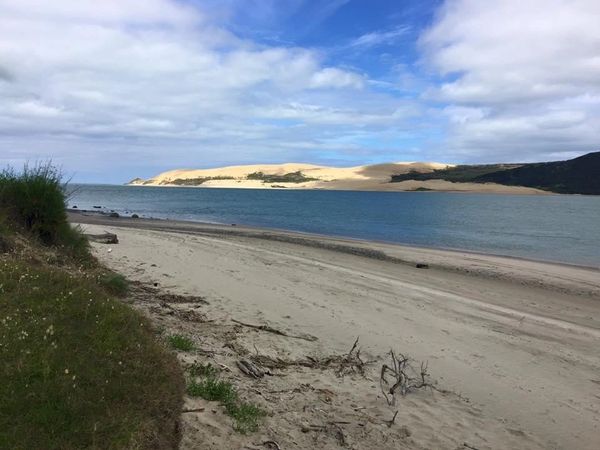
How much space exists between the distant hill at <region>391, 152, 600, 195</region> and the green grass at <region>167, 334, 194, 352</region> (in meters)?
155

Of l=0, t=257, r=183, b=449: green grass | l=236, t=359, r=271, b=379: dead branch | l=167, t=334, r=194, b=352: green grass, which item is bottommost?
l=236, t=359, r=271, b=379: dead branch

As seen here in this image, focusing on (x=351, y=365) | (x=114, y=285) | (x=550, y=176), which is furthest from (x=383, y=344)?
(x=550, y=176)

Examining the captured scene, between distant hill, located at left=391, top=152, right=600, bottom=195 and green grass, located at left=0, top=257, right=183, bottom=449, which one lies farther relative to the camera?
distant hill, located at left=391, top=152, right=600, bottom=195

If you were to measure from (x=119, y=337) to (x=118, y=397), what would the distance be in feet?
3.17

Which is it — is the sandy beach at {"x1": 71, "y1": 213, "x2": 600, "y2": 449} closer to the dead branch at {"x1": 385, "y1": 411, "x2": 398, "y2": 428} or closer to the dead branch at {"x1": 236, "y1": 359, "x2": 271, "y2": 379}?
the dead branch at {"x1": 385, "y1": 411, "x2": 398, "y2": 428}

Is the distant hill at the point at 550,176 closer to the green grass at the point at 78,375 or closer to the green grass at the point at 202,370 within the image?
the green grass at the point at 202,370

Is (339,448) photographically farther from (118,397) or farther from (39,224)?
(39,224)

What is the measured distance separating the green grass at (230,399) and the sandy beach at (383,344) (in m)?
0.11

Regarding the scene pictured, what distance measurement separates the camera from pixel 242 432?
13.7ft

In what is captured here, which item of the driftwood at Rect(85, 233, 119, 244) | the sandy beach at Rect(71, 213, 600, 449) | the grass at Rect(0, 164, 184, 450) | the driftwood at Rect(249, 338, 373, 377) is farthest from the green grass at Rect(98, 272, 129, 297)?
the driftwood at Rect(85, 233, 119, 244)

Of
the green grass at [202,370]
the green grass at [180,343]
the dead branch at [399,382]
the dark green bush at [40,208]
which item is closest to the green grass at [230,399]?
the green grass at [202,370]

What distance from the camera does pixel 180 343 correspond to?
5.75 m

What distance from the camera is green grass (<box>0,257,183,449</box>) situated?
10.3ft

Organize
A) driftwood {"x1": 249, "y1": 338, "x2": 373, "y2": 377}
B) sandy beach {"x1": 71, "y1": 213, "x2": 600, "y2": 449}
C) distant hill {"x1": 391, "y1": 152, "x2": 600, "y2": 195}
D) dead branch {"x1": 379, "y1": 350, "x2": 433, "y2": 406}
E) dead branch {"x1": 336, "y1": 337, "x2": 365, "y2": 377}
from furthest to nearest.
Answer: distant hill {"x1": 391, "y1": 152, "x2": 600, "y2": 195} → dead branch {"x1": 336, "y1": 337, "x2": 365, "y2": 377} → driftwood {"x1": 249, "y1": 338, "x2": 373, "y2": 377} → dead branch {"x1": 379, "y1": 350, "x2": 433, "y2": 406} → sandy beach {"x1": 71, "y1": 213, "x2": 600, "y2": 449}
